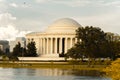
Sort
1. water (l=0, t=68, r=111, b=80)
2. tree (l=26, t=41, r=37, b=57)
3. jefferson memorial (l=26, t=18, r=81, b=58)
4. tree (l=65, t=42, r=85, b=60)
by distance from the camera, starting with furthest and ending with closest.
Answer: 1. jefferson memorial (l=26, t=18, r=81, b=58)
2. tree (l=26, t=41, r=37, b=57)
3. tree (l=65, t=42, r=85, b=60)
4. water (l=0, t=68, r=111, b=80)

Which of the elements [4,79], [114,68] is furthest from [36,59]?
[114,68]

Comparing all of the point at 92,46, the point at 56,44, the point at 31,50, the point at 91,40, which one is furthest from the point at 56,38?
the point at 92,46

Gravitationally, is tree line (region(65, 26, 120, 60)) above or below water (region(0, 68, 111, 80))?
above

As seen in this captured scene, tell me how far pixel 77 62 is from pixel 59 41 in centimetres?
5718

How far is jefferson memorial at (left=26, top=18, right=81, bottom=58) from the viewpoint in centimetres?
18425

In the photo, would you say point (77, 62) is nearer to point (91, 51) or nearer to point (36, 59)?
point (91, 51)

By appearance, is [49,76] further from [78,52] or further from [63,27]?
[63,27]

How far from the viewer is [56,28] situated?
191 metres

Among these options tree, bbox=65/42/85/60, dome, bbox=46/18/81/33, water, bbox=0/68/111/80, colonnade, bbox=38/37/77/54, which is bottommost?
water, bbox=0/68/111/80

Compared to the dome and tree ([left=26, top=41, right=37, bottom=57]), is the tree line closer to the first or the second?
tree ([left=26, top=41, right=37, bottom=57])

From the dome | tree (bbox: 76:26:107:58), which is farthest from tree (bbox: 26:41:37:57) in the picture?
tree (bbox: 76:26:107:58)

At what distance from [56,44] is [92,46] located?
5473 cm

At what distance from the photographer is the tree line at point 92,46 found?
132125 millimetres

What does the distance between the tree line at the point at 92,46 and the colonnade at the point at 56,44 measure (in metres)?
37.6
